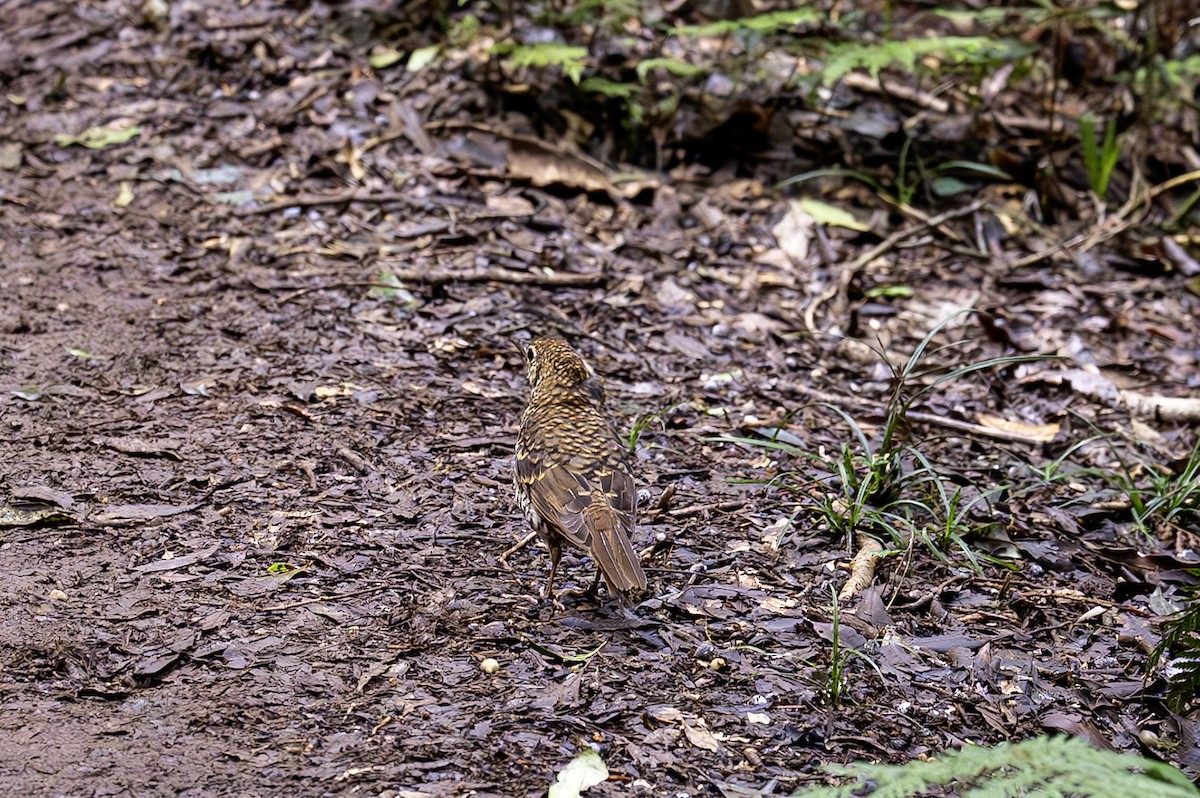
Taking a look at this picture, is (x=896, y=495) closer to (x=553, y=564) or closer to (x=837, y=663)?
(x=837, y=663)

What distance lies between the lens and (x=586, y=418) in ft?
16.9

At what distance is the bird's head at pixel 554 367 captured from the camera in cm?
541

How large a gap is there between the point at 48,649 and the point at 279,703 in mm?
911

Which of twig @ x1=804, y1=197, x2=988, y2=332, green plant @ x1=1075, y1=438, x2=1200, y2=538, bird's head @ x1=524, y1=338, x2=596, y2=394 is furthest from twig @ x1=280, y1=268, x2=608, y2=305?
green plant @ x1=1075, y1=438, x2=1200, y2=538

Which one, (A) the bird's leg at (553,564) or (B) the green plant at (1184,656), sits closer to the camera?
(B) the green plant at (1184,656)

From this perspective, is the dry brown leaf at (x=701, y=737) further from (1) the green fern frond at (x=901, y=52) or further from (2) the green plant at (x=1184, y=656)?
(1) the green fern frond at (x=901, y=52)

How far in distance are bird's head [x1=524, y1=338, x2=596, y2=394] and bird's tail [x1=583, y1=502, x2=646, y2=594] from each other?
3.03ft

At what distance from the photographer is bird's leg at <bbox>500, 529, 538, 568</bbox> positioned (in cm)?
509

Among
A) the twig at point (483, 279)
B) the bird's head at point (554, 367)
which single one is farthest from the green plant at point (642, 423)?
the twig at point (483, 279)

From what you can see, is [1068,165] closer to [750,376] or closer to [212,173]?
[750,376]

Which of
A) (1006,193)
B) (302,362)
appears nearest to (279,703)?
(302,362)

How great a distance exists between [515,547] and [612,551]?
791 millimetres

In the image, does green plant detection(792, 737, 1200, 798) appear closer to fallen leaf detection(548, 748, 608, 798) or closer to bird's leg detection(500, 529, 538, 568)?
fallen leaf detection(548, 748, 608, 798)

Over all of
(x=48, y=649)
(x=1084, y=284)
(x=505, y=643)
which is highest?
(x=48, y=649)
